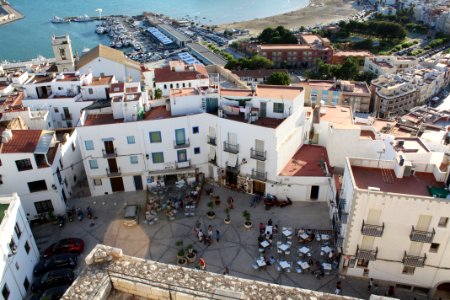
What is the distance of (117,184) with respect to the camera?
127 ft

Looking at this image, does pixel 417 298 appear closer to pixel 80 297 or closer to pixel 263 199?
pixel 263 199

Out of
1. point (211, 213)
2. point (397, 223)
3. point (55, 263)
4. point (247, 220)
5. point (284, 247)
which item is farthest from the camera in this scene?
point (211, 213)

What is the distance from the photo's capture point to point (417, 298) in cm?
2725

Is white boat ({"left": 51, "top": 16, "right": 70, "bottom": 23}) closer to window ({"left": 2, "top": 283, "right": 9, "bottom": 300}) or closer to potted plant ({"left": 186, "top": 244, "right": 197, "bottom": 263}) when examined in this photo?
potted plant ({"left": 186, "top": 244, "right": 197, "bottom": 263})

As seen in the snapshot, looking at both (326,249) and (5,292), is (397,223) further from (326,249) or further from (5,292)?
(5,292)

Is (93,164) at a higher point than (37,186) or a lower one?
higher

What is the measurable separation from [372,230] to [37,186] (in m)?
27.8

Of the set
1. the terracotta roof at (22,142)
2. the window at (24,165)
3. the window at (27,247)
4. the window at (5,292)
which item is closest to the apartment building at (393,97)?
the terracotta roof at (22,142)

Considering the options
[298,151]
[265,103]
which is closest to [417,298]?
[298,151]

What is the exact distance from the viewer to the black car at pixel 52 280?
91.5 ft

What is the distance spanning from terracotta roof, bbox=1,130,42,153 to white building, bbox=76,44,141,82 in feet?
85.4

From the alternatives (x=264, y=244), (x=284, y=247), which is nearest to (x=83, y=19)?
(x=264, y=244)

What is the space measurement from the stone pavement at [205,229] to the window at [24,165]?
5.61 metres

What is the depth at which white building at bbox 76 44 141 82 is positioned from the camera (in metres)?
58.9
